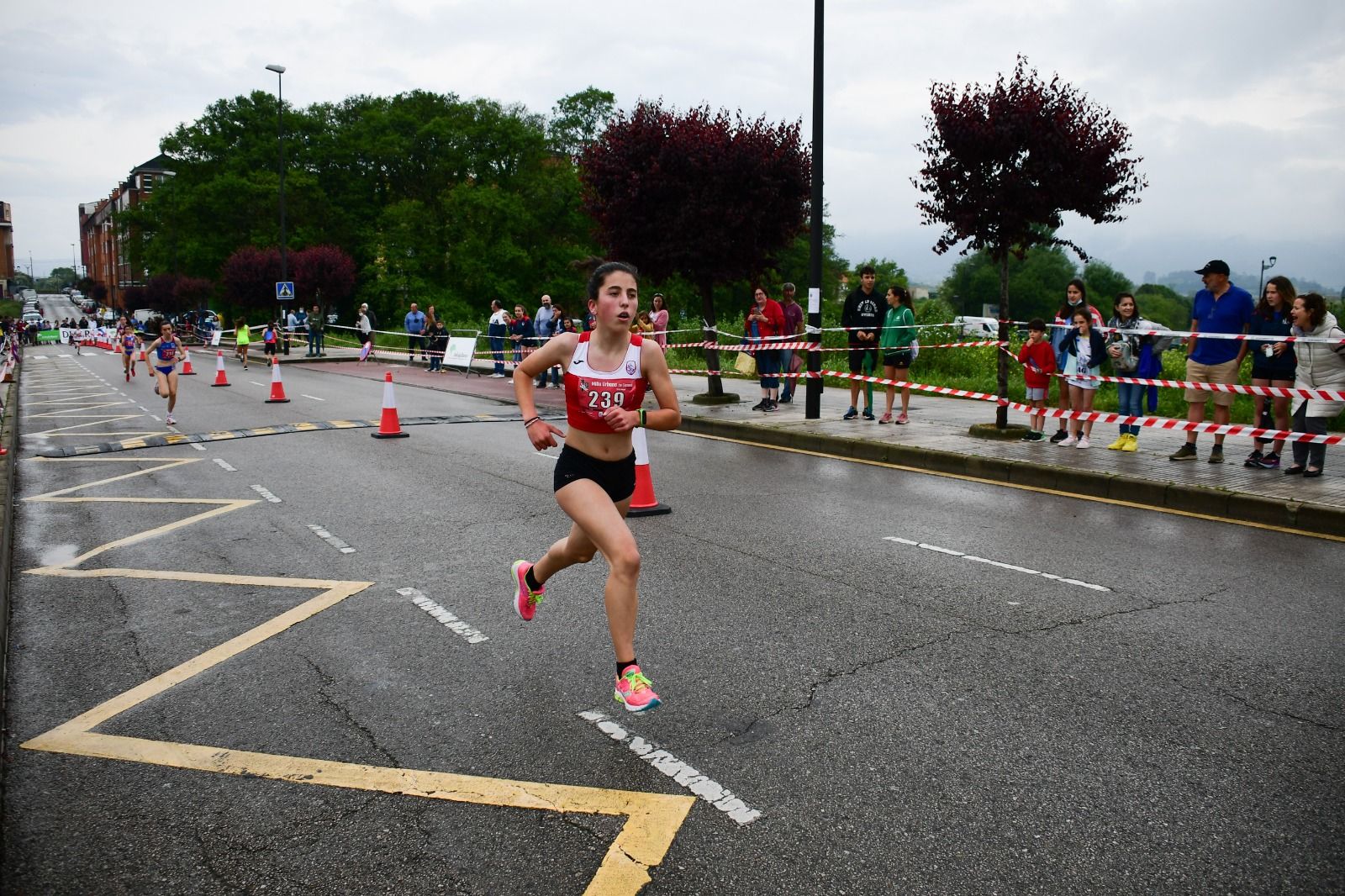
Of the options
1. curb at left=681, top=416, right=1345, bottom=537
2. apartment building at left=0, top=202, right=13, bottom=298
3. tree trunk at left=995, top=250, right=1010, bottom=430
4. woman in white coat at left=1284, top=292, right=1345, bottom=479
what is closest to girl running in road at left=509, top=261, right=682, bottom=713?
curb at left=681, top=416, right=1345, bottom=537

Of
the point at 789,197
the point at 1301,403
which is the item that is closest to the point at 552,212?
the point at 789,197

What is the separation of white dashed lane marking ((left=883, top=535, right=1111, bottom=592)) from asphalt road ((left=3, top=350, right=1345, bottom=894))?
0.05m

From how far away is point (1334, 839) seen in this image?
3188 millimetres

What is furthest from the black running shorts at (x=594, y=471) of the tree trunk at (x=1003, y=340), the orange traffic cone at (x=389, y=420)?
the orange traffic cone at (x=389, y=420)

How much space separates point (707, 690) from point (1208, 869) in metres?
2.09

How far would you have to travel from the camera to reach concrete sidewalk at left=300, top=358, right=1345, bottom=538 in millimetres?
8383

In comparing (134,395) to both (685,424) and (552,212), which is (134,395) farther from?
(552,212)

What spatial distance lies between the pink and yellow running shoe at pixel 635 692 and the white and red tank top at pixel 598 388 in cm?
109

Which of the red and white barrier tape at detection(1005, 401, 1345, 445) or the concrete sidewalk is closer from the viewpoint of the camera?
the concrete sidewalk

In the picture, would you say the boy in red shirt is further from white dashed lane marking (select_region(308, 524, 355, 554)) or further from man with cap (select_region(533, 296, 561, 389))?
man with cap (select_region(533, 296, 561, 389))

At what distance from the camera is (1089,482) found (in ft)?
31.2

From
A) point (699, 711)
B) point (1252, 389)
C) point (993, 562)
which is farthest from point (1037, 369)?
point (699, 711)

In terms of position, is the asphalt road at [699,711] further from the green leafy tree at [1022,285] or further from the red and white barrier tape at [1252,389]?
the green leafy tree at [1022,285]

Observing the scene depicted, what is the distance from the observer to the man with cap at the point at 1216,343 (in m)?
10.0
